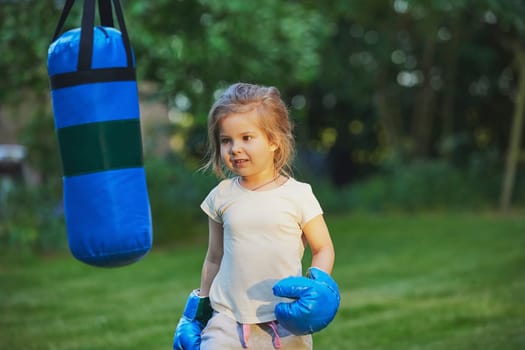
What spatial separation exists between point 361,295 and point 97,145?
525cm

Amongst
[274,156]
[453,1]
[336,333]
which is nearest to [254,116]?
[274,156]

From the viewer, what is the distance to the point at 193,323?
10.6ft

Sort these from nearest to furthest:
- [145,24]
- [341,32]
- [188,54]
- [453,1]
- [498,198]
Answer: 1. [145,24]
2. [188,54]
3. [453,1]
4. [498,198]
5. [341,32]

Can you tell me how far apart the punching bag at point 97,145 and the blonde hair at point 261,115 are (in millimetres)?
310

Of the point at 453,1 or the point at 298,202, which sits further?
the point at 453,1

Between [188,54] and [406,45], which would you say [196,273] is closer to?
[188,54]

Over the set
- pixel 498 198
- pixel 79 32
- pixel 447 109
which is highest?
pixel 79 32

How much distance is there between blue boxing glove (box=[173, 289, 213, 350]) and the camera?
3.16 m

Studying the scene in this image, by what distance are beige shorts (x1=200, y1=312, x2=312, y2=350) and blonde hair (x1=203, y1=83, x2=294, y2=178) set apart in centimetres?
56

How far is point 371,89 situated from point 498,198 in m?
3.74

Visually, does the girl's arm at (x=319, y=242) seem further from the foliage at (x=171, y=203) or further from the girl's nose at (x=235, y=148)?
the foliage at (x=171, y=203)

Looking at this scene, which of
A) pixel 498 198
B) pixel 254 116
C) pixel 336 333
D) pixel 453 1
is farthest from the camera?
pixel 498 198

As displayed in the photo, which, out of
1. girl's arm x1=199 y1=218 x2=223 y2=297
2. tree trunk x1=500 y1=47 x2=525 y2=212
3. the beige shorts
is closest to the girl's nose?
girl's arm x1=199 y1=218 x2=223 y2=297

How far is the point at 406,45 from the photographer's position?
61.9ft
